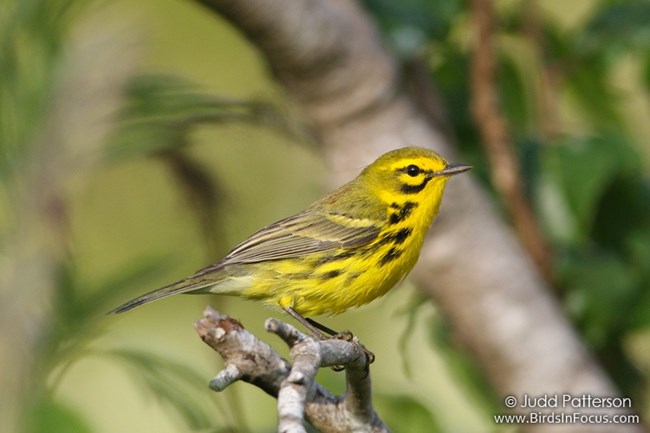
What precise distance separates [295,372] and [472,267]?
235cm

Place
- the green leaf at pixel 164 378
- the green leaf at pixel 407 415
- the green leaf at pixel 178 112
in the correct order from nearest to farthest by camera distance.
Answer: the green leaf at pixel 164 378, the green leaf at pixel 178 112, the green leaf at pixel 407 415

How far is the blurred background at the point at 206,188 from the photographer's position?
1983 millimetres

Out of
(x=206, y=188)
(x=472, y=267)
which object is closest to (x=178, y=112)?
(x=206, y=188)

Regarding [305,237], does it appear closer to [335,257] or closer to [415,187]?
[335,257]

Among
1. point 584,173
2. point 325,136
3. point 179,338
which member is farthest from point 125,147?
point 179,338

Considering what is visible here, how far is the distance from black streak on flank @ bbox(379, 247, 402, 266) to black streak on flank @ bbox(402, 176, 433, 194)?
12.7 inches

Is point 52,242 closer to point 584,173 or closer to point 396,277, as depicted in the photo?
point 396,277

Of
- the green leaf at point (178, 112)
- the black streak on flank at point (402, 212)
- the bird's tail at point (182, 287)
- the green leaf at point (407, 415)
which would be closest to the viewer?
the bird's tail at point (182, 287)

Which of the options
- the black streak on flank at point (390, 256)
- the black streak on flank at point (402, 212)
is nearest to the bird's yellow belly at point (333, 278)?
the black streak on flank at point (390, 256)

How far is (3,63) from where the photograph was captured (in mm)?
2404

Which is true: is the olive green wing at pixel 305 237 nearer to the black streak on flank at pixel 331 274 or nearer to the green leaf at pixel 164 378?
the black streak on flank at pixel 331 274

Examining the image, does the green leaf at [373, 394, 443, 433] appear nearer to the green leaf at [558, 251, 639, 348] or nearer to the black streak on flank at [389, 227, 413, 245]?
the black streak on flank at [389, 227, 413, 245]

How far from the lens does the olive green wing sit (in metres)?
3.74

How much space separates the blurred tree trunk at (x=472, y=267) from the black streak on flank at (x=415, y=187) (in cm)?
25
